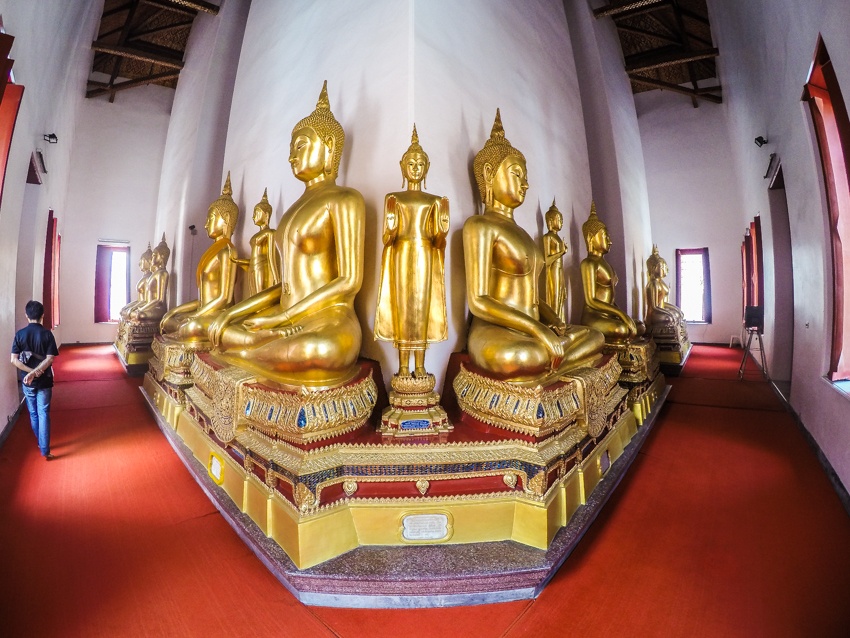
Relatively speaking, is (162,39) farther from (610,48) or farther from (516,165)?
(516,165)

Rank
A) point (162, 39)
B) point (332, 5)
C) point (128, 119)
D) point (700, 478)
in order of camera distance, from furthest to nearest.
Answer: point (162, 39)
point (128, 119)
point (332, 5)
point (700, 478)

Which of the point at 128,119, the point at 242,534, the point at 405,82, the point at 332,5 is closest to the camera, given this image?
the point at 242,534

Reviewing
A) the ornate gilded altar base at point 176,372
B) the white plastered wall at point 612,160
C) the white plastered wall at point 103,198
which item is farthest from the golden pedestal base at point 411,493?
Answer: the white plastered wall at point 103,198

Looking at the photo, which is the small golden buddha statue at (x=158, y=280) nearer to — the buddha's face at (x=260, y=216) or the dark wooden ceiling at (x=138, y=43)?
the buddha's face at (x=260, y=216)

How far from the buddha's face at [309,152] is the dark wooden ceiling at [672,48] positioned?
5259 millimetres

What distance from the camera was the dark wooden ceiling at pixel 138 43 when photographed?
6.16 metres

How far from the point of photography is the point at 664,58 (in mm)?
5848

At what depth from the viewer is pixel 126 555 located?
160 centimetres

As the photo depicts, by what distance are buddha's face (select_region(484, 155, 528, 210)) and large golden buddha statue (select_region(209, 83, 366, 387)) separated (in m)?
0.80

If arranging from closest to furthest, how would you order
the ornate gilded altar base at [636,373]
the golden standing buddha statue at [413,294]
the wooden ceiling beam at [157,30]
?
1. the golden standing buddha statue at [413,294]
2. the ornate gilded altar base at [636,373]
3. the wooden ceiling beam at [157,30]

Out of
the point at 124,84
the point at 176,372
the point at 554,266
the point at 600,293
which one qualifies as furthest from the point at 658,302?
the point at 124,84

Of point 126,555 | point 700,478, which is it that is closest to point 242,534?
point 126,555

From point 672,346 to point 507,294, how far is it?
341 centimetres

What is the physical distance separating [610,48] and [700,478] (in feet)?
18.5
